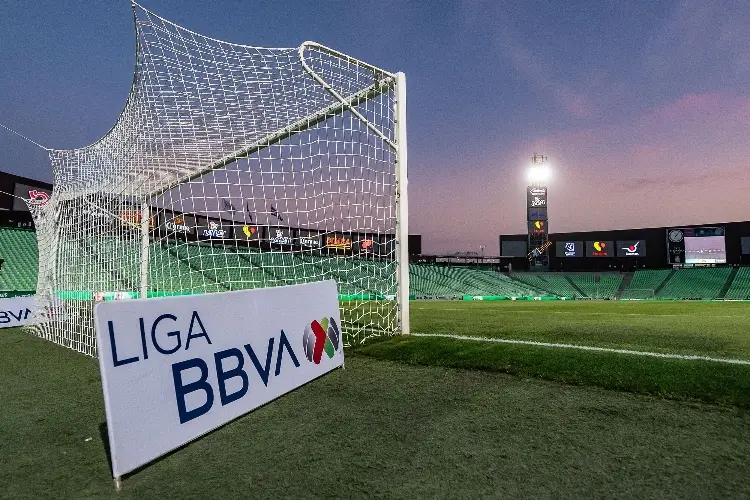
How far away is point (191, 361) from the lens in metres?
2.41

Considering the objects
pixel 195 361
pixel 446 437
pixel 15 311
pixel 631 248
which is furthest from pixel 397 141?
pixel 631 248

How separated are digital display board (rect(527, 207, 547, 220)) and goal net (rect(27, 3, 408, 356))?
40522 mm

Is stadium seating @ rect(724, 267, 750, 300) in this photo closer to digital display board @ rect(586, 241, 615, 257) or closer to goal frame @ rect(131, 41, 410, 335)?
digital display board @ rect(586, 241, 615, 257)

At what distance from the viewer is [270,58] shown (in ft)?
15.4

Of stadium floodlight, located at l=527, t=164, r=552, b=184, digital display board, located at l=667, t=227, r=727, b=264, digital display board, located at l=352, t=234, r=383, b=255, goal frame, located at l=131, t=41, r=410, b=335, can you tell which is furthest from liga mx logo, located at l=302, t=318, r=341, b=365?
digital display board, located at l=667, t=227, r=727, b=264

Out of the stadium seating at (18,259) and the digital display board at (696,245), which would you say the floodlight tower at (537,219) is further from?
the stadium seating at (18,259)

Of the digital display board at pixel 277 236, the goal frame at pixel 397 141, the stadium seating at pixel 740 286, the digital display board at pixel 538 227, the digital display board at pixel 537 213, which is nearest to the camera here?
the digital display board at pixel 277 236

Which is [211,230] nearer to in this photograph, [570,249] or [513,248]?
[513,248]

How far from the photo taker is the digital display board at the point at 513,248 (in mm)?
51000

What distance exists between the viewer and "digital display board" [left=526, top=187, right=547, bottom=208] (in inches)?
1694

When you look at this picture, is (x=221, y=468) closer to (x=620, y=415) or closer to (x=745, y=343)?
(x=620, y=415)

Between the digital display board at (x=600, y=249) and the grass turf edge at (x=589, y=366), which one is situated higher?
the digital display board at (x=600, y=249)

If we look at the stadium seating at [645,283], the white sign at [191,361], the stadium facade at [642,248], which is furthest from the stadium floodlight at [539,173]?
the white sign at [191,361]

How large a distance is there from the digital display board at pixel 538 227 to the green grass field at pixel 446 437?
41941 mm
